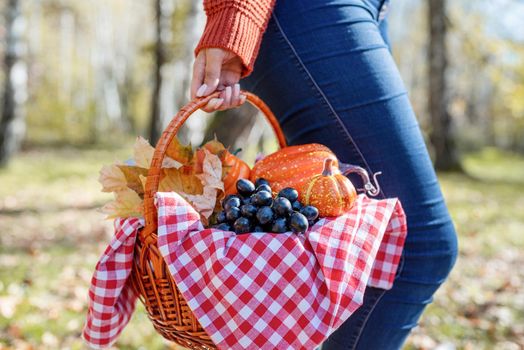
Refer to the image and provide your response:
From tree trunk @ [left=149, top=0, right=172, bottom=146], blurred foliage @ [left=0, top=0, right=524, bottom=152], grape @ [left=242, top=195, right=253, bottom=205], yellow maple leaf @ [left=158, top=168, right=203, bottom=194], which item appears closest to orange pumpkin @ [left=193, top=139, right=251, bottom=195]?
yellow maple leaf @ [left=158, top=168, right=203, bottom=194]

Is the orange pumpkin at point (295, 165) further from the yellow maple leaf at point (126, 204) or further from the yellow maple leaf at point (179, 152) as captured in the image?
the yellow maple leaf at point (126, 204)

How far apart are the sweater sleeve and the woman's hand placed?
2 cm

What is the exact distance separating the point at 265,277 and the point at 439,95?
35.3 feet

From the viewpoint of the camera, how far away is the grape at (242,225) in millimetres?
1107

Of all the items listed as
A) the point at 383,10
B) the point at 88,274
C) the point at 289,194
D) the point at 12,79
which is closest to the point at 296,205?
the point at 289,194

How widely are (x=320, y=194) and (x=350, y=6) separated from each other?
503 millimetres

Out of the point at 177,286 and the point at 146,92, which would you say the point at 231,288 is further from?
the point at 146,92

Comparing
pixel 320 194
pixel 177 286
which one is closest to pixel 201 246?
pixel 177 286

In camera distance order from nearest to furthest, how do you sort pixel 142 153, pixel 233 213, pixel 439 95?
pixel 233 213
pixel 142 153
pixel 439 95

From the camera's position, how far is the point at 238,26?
3.97 ft

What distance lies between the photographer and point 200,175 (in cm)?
131

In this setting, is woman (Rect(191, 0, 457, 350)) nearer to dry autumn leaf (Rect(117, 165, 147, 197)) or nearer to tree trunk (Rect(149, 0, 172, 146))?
dry autumn leaf (Rect(117, 165, 147, 197))

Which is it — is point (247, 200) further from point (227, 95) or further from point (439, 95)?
point (439, 95)

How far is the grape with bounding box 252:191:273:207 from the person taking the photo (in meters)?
1.12
